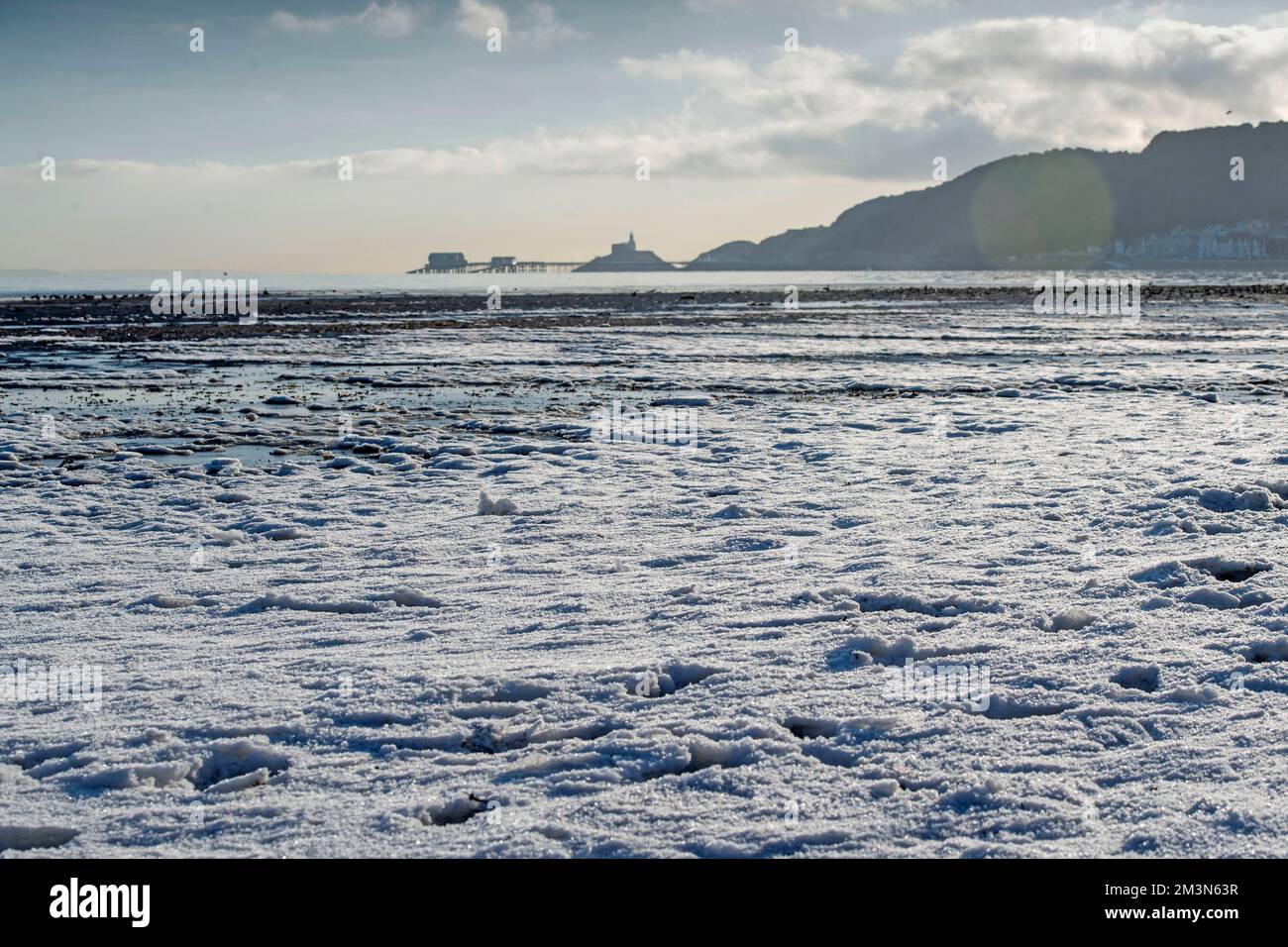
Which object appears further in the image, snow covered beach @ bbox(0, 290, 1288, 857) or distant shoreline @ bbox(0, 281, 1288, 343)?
distant shoreline @ bbox(0, 281, 1288, 343)

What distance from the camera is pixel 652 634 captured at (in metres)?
7.03

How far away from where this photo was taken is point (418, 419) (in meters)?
17.2

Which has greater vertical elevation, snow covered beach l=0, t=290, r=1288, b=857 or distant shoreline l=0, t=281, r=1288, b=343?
distant shoreline l=0, t=281, r=1288, b=343

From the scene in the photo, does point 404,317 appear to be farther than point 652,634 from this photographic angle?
→ Yes

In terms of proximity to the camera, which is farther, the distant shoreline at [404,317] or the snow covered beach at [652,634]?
the distant shoreline at [404,317]

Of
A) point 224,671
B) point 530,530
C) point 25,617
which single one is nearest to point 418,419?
point 530,530

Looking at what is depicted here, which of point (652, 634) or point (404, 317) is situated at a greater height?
point (404, 317)

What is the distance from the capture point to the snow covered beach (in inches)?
185

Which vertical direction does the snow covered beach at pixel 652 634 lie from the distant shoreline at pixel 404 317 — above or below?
below

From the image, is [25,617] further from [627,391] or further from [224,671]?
[627,391]

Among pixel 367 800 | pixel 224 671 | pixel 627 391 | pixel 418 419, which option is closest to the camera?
pixel 367 800

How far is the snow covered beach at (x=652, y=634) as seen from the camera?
15.4 ft
